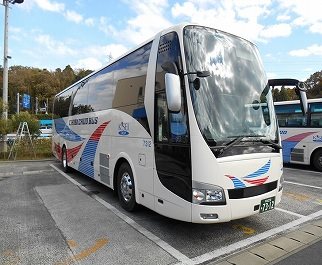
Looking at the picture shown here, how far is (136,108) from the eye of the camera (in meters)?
6.02

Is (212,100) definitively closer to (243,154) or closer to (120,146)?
(243,154)

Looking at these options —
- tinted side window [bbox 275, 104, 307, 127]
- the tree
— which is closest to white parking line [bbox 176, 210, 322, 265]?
tinted side window [bbox 275, 104, 307, 127]

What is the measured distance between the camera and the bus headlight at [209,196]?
4.50 meters

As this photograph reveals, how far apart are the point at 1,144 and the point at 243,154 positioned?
51.1 ft

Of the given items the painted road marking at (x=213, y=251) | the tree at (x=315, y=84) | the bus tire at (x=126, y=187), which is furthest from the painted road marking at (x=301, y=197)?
the tree at (x=315, y=84)

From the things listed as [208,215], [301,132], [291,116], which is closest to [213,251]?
[208,215]

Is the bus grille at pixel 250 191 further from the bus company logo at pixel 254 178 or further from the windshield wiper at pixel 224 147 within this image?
the windshield wiper at pixel 224 147

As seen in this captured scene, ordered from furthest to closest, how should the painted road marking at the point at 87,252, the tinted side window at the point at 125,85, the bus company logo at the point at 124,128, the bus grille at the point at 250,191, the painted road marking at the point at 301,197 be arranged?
1. the painted road marking at the point at 301,197
2. the bus company logo at the point at 124,128
3. the tinted side window at the point at 125,85
4. the bus grille at the point at 250,191
5. the painted road marking at the point at 87,252

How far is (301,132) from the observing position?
12586 mm

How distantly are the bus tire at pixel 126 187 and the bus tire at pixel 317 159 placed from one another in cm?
846

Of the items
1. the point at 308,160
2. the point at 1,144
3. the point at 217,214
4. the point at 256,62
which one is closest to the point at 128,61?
the point at 256,62

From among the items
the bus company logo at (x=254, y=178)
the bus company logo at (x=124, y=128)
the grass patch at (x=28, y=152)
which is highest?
the bus company logo at (x=124, y=128)

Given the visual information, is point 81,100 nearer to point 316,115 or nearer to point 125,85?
point 125,85

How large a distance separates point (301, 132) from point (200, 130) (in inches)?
370
